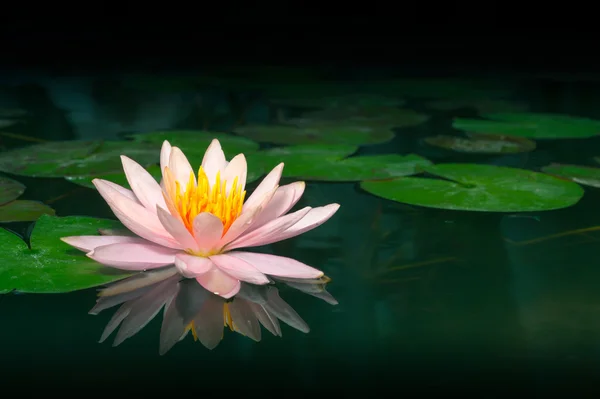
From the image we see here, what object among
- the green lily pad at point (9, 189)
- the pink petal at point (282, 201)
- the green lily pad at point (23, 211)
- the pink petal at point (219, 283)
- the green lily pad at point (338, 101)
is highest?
the pink petal at point (282, 201)

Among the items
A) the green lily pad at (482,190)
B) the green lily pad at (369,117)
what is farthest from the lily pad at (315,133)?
the green lily pad at (482,190)

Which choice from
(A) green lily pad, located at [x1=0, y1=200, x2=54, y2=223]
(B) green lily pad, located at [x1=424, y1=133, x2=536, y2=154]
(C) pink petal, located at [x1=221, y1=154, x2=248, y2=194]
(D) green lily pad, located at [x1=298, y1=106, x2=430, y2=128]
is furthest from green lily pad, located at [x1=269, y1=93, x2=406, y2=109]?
(C) pink petal, located at [x1=221, y1=154, x2=248, y2=194]

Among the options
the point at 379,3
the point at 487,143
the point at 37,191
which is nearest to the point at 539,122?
the point at 487,143

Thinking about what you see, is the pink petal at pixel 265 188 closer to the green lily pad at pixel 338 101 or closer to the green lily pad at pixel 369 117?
the green lily pad at pixel 369 117

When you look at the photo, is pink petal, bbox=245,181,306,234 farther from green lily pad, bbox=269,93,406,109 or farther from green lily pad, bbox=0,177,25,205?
green lily pad, bbox=269,93,406,109

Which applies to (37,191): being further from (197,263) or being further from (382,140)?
(382,140)

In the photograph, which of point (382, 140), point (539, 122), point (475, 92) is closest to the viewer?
point (382, 140)
